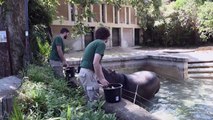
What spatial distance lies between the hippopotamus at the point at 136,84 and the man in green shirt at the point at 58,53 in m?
1.04

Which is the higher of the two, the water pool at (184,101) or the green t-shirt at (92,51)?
the green t-shirt at (92,51)

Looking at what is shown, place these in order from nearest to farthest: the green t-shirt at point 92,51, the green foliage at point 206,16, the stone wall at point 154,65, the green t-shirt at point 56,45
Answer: the green t-shirt at point 92,51 → the green t-shirt at point 56,45 → the stone wall at point 154,65 → the green foliage at point 206,16

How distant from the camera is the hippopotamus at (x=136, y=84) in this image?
284 inches

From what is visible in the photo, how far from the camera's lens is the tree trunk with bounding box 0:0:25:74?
7.70 m

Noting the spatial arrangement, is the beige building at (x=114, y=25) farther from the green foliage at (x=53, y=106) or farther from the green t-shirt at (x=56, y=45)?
the green foliage at (x=53, y=106)

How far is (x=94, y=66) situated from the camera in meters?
4.45

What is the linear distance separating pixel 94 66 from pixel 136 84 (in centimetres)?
328

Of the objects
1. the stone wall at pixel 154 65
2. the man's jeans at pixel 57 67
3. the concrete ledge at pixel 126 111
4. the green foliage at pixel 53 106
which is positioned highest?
the man's jeans at pixel 57 67

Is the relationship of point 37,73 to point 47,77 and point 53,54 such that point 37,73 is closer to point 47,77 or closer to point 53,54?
point 47,77

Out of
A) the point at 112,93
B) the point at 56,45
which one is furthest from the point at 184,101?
the point at 112,93

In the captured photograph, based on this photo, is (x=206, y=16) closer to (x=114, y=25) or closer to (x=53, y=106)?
(x=114, y=25)

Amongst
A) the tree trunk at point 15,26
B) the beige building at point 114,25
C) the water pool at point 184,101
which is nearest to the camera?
the water pool at point 184,101

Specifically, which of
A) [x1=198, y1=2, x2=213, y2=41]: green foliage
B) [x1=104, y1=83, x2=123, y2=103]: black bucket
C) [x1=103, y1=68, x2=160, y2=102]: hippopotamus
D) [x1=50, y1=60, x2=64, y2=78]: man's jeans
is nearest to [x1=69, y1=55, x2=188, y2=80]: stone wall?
[x1=103, y1=68, x2=160, y2=102]: hippopotamus

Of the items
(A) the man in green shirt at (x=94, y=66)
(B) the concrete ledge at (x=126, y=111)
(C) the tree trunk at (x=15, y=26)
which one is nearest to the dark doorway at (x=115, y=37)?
(C) the tree trunk at (x=15, y=26)
